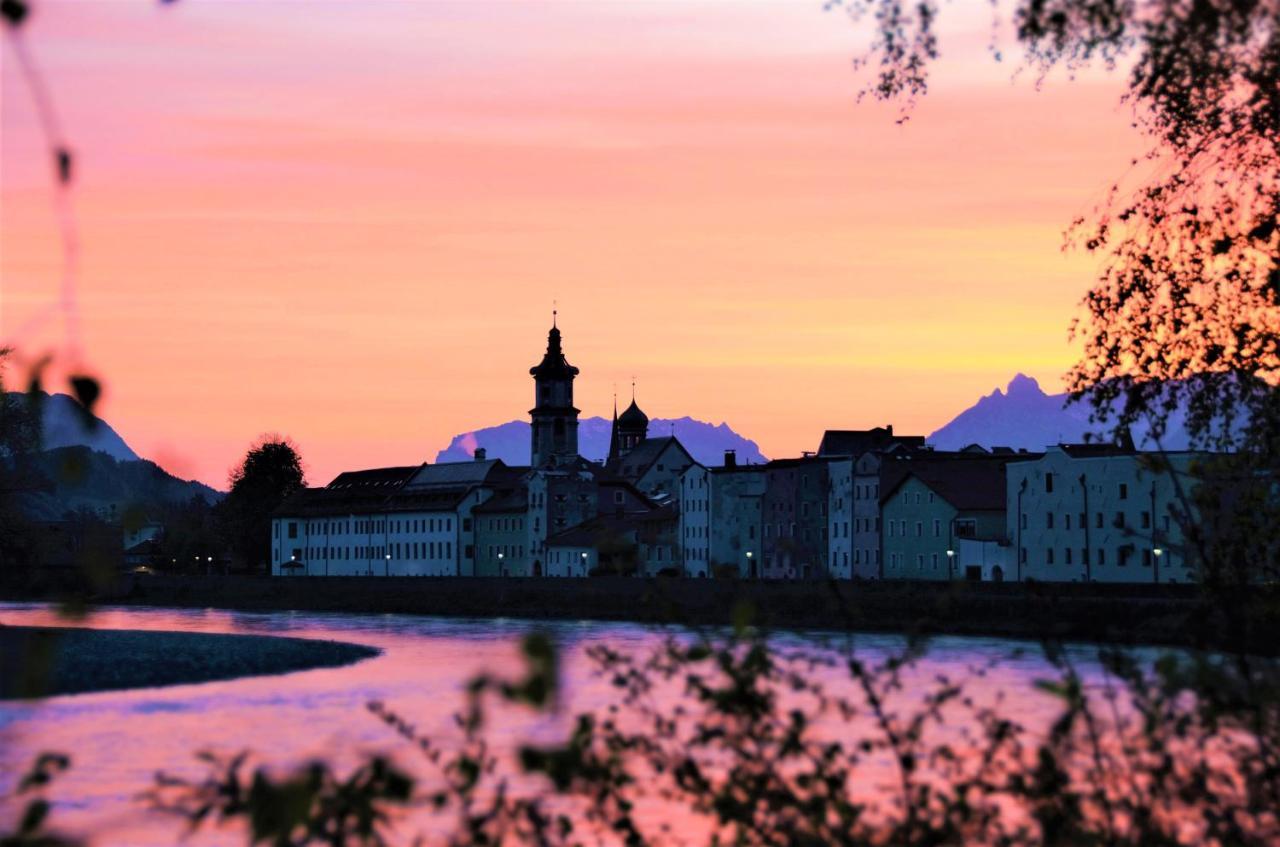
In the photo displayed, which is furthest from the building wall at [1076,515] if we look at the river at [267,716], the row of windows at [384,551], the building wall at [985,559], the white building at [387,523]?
the row of windows at [384,551]

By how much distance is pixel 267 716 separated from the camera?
4331cm

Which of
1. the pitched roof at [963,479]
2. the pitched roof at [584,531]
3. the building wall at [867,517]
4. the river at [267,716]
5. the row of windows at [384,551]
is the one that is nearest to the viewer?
the river at [267,716]

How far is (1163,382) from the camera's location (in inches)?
777

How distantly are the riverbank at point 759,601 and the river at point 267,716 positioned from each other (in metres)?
1.21

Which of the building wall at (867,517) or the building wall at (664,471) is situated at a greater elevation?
the building wall at (664,471)

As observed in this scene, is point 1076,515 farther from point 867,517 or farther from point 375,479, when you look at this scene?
point 375,479

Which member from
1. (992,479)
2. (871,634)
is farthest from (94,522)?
(992,479)

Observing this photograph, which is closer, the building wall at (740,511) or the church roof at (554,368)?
the building wall at (740,511)

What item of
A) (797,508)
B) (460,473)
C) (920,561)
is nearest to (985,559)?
(920,561)

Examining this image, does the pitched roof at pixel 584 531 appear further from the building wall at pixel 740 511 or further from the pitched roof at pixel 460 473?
the pitched roof at pixel 460 473

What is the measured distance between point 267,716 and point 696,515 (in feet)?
346

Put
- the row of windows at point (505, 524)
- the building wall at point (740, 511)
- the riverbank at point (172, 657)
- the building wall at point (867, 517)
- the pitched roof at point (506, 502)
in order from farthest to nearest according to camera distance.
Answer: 1. the row of windows at point (505, 524)
2. the pitched roof at point (506, 502)
3. the building wall at point (740, 511)
4. the building wall at point (867, 517)
5. the riverbank at point (172, 657)

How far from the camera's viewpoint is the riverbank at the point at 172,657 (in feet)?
182

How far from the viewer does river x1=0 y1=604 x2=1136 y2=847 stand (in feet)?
84.3
